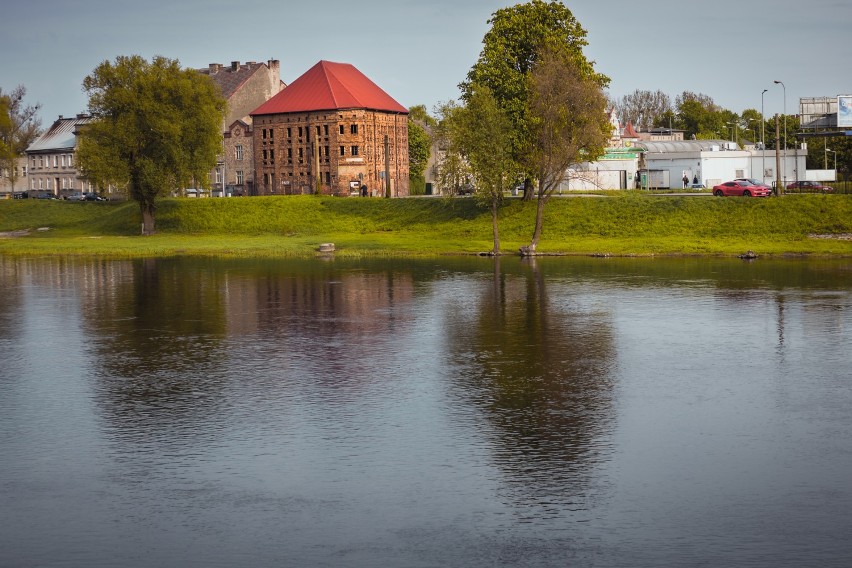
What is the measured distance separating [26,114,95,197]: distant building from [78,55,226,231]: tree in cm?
7204

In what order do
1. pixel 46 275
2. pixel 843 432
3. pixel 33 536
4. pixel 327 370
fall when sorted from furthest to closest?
pixel 46 275, pixel 327 370, pixel 843 432, pixel 33 536

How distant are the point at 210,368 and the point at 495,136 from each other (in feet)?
137

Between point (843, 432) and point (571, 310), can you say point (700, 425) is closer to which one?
point (843, 432)

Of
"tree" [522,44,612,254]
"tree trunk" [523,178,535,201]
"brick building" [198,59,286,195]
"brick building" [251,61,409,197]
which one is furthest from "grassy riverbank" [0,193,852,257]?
"brick building" [198,59,286,195]

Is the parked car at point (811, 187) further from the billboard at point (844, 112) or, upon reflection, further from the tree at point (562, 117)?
the tree at point (562, 117)

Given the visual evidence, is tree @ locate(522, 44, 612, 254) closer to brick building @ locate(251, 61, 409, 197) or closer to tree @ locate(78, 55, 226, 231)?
tree @ locate(78, 55, 226, 231)

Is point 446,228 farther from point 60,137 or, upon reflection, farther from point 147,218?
point 60,137

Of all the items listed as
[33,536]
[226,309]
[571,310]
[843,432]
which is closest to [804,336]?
[571,310]

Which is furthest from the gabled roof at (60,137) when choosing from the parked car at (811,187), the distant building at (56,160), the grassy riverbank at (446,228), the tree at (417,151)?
the parked car at (811,187)

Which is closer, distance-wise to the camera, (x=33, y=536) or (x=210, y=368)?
(x=33, y=536)

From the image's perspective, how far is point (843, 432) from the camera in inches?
828

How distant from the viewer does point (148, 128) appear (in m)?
89.6

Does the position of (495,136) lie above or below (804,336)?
above

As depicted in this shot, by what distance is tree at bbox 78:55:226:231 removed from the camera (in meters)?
88.4
